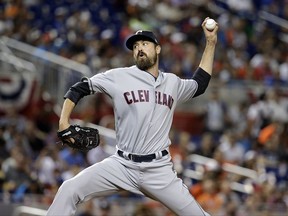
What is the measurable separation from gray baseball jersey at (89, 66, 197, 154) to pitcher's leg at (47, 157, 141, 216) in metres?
0.20

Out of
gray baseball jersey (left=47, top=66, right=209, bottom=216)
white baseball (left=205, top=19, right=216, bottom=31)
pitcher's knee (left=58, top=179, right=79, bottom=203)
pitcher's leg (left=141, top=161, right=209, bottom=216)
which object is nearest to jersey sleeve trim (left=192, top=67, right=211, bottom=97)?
white baseball (left=205, top=19, right=216, bottom=31)

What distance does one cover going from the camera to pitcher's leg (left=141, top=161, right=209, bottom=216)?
729 centimetres

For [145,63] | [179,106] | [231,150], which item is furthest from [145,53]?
[179,106]

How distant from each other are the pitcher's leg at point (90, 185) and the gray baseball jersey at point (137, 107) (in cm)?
20

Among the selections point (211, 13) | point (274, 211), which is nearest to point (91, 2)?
point (211, 13)

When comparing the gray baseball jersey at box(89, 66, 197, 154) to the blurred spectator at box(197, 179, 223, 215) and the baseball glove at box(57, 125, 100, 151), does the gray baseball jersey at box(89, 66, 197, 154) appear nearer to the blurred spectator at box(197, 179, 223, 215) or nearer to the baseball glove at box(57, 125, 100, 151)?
the baseball glove at box(57, 125, 100, 151)

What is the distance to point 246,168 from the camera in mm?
14109

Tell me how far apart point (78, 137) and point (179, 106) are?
30.4ft

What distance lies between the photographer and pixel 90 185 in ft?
23.6

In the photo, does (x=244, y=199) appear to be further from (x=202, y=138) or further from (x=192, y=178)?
(x=202, y=138)

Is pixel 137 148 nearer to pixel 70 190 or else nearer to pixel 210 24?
pixel 70 190

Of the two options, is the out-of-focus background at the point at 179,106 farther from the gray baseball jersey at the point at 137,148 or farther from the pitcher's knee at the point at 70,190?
the pitcher's knee at the point at 70,190

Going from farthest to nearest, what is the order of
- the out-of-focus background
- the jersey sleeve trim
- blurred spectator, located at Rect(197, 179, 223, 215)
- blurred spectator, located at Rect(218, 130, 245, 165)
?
blurred spectator, located at Rect(218, 130, 245, 165), the out-of-focus background, blurred spectator, located at Rect(197, 179, 223, 215), the jersey sleeve trim

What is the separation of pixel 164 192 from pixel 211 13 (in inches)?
483
